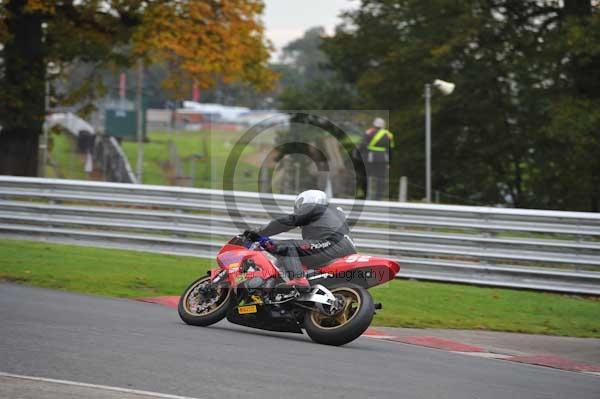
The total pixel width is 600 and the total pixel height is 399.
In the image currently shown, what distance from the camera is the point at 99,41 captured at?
1000 inches

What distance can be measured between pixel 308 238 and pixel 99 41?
56.8 ft

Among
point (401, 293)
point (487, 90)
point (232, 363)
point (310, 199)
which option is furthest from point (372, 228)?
point (487, 90)

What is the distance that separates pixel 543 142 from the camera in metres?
30.5

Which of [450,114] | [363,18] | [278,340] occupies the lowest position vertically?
[278,340]

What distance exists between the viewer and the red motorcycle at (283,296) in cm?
903

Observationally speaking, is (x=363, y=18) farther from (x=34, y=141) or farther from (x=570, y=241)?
(x=570, y=241)

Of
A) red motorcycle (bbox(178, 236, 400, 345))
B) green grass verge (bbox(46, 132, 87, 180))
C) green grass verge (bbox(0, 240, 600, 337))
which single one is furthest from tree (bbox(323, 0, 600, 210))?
red motorcycle (bbox(178, 236, 400, 345))

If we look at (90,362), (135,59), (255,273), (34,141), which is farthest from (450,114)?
(90,362)

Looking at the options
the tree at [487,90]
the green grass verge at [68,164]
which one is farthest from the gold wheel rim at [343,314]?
the green grass verge at [68,164]

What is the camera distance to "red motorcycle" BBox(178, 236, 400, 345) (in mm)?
9031

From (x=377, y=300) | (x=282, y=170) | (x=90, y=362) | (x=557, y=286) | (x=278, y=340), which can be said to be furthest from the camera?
(x=282, y=170)

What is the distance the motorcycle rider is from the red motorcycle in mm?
96

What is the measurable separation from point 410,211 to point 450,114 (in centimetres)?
1786

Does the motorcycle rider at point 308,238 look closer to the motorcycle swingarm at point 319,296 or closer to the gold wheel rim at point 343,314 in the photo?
the motorcycle swingarm at point 319,296
